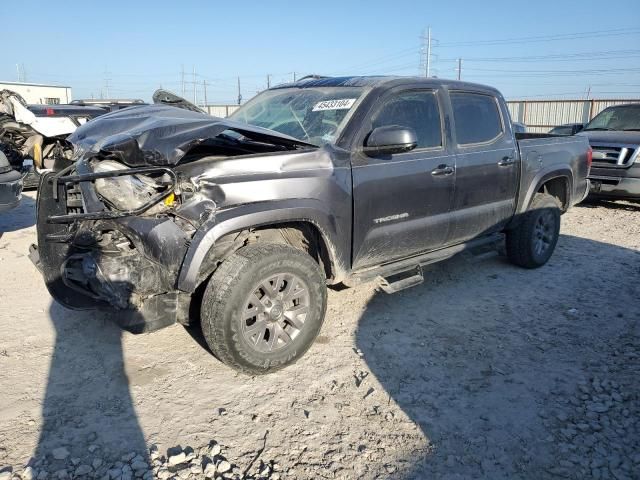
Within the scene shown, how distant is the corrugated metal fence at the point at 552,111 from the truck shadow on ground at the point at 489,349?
16583 mm

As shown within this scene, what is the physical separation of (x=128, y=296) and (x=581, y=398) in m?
2.79

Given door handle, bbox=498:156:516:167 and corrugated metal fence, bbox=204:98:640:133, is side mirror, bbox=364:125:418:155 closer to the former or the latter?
door handle, bbox=498:156:516:167

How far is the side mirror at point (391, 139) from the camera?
3.52m

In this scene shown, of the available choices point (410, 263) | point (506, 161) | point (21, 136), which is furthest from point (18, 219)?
point (506, 161)

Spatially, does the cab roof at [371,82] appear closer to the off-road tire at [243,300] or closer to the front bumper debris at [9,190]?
the off-road tire at [243,300]

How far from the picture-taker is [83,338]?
12.4ft

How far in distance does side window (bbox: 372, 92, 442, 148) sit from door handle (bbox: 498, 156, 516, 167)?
881 mm

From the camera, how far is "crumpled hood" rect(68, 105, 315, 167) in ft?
9.78

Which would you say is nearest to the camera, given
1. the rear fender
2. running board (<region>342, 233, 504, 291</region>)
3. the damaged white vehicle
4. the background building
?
running board (<region>342, 233, 504, 291</region>)

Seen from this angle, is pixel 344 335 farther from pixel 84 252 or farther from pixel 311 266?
pixel 84 252

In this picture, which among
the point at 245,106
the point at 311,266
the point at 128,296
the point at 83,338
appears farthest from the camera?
the point at 245,106

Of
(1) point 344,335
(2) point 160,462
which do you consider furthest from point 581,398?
(2) point 160,462

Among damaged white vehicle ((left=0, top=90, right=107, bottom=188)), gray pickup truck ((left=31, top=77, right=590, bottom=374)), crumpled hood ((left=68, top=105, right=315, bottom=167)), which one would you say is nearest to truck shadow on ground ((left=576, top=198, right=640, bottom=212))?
gray pickup truck ((left=31, top=77, right=590, bottom=374))

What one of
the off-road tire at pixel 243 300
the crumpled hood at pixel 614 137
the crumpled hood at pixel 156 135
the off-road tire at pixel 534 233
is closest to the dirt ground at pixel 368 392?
the off-road tire at pixel 243 300
